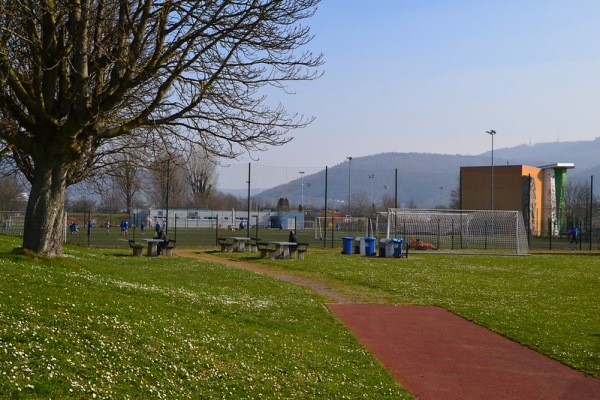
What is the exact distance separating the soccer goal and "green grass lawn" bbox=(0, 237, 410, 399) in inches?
1274

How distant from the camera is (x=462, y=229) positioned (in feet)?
151

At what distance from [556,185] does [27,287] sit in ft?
262

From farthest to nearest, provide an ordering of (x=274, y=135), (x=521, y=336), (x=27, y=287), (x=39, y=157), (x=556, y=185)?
1. (x=556, y=185)
2. (x=274, y=135)
3. (x=39, y=157)
4. (x=521, y=336)
5. (x=27, y=287)

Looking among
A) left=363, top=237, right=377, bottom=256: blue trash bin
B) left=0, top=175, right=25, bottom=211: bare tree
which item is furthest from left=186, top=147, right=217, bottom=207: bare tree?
left=363, top=237, right=377, bottom=256: blue trash bin

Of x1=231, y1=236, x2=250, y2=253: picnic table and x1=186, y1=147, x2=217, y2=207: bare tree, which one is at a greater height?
x1=186, y1=147, x2=217, y2=207: bare tree

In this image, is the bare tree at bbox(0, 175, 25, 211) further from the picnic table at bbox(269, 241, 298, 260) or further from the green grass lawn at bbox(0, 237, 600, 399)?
the green grass lawn at bbox(0, 237, 600, 399)

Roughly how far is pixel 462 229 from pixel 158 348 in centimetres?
3973

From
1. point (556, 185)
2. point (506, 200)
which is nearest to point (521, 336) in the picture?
point (506, 200)

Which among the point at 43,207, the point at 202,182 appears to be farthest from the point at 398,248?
the point at 202,182

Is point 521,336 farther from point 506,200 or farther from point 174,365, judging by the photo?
point 506,200

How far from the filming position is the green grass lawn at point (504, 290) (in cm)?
1337

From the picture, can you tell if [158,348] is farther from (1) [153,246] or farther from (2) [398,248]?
(2) [398,248]

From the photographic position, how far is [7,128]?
1722 centimetres

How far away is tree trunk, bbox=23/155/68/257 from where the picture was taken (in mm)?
16406
